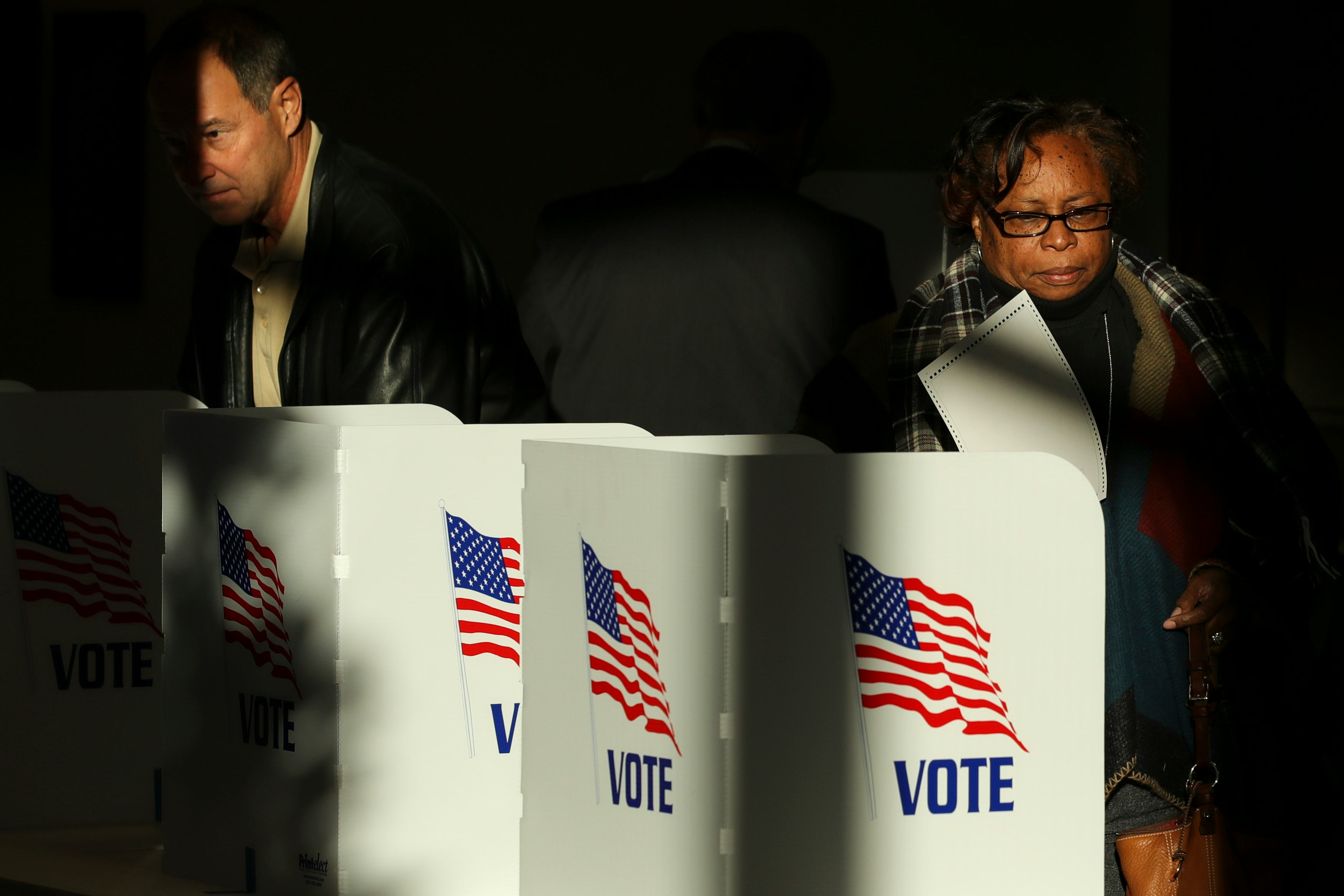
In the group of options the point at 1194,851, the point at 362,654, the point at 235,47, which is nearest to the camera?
the point at 362,654

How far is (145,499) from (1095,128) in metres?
1.21

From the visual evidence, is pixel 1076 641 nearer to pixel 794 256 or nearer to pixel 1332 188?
pixel 794 256

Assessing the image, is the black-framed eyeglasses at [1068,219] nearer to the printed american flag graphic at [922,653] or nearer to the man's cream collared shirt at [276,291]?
the printed american flag graphic at [922,653]

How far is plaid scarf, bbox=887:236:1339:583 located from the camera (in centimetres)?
170

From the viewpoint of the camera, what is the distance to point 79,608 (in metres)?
1.87

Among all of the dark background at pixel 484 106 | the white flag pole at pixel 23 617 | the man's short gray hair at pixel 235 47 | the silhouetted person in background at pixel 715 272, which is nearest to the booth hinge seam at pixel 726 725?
the white flag pole at pixel 23 617

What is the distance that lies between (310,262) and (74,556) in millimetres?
549

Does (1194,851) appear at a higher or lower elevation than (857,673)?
lower

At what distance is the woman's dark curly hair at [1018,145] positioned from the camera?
1.75 meters

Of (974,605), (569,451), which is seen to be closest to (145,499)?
(569,451)

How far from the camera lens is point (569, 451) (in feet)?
4.66

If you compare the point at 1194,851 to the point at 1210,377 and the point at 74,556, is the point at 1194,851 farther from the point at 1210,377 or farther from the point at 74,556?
the point at 74,556

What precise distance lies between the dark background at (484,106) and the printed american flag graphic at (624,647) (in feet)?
11.9

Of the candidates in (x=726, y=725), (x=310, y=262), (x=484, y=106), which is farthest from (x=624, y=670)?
(x=484, y=106)
